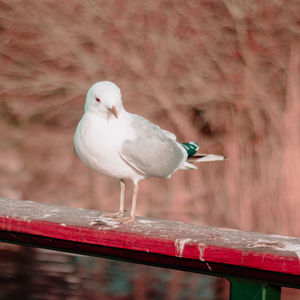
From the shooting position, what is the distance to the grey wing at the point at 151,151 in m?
2.21

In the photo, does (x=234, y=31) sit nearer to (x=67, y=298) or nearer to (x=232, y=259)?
(x=67, y=298)

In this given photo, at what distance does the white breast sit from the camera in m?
2.12

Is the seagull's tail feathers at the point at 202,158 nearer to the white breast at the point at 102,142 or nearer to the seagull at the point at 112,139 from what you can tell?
the seagull at the point at 112,139

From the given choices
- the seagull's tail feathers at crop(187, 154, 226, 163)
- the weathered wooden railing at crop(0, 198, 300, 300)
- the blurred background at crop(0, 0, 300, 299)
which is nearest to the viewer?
the weathered wooden railing at crop(0, 198, 300, 300)

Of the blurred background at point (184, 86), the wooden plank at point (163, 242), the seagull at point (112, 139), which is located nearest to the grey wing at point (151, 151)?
the seagull at point (112, 139)

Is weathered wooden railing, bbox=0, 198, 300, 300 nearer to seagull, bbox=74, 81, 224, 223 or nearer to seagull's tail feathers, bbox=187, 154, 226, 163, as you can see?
seagull, bbox=74, 81, 224, 223

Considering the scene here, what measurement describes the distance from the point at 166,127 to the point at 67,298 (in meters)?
2.04

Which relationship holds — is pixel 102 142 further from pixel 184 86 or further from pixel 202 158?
pixel 184 86

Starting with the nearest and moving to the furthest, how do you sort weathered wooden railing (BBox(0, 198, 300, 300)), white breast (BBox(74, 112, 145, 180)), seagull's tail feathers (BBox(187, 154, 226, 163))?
1. weathered wooden railing (BBox(0, 198, 300, 300))
2. white breast (BBox(74, 112, 145, 180))
3. seagull's tail feathers (BBox(187, 154, 226, 163))

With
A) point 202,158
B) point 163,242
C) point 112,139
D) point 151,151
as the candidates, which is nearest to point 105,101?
point 112,139

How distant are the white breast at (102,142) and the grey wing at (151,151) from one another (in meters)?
0.03

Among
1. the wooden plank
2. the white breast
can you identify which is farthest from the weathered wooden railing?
the white breast

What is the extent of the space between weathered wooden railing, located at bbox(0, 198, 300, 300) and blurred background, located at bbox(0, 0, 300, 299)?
282 centimetres

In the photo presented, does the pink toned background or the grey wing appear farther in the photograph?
the pink toned background
